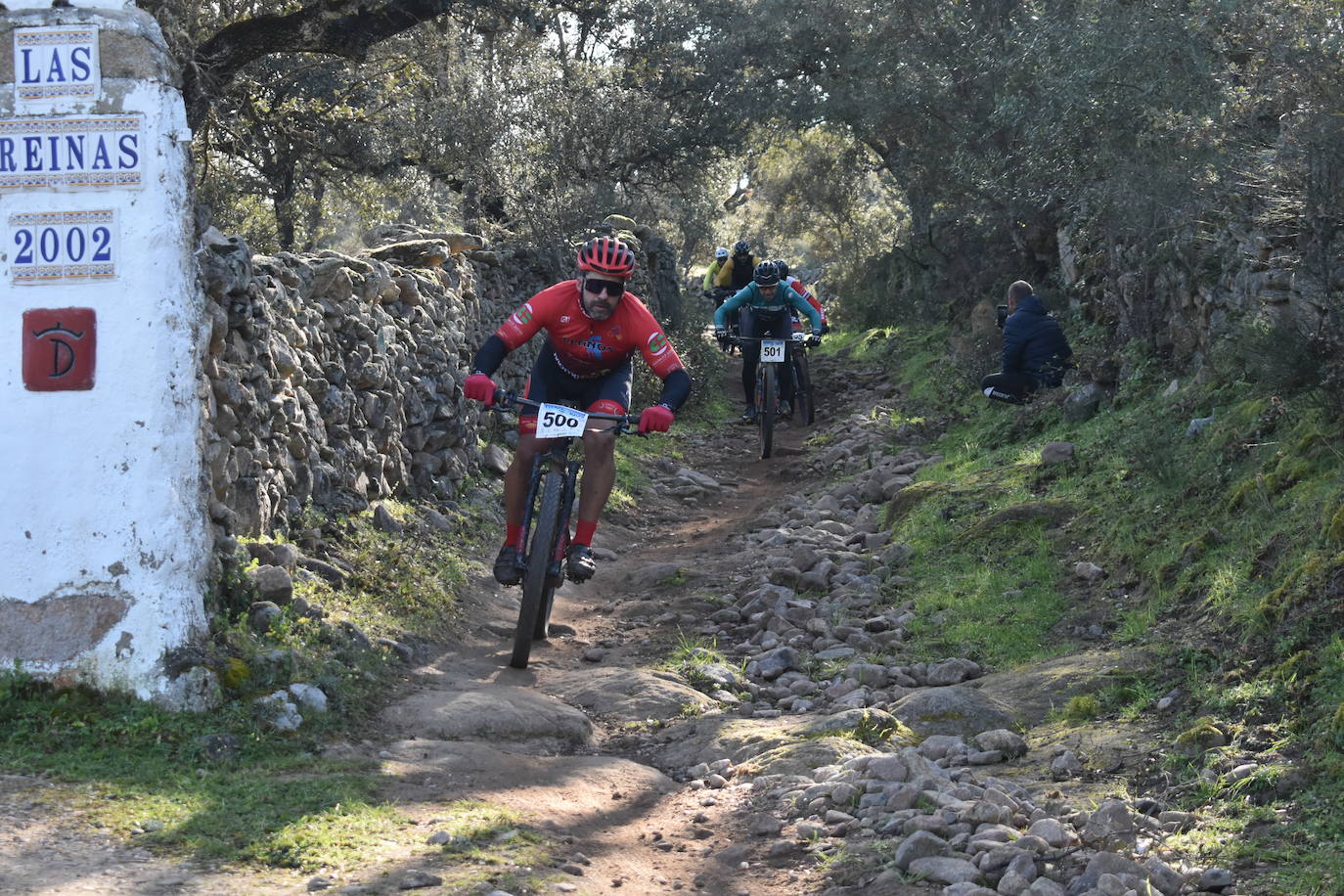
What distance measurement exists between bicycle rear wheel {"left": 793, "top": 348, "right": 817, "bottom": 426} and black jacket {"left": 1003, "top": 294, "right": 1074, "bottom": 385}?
2.68 meters

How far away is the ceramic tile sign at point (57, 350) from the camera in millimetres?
5641

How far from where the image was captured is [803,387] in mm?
15414

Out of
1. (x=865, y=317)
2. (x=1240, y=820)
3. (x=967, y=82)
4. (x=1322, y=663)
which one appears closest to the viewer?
(x=1240, y=820)

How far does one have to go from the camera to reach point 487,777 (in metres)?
5.23

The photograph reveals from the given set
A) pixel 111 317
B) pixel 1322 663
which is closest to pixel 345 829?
pixel 111 317

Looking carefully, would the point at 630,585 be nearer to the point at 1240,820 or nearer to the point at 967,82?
the point at 1240,820

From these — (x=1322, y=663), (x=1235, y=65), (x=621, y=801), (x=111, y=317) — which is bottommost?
(x=621, y=801)

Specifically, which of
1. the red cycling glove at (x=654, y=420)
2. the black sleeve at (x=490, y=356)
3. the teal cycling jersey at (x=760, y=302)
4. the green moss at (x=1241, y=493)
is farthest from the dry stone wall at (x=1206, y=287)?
the black sleeve at (x=490, y=356)

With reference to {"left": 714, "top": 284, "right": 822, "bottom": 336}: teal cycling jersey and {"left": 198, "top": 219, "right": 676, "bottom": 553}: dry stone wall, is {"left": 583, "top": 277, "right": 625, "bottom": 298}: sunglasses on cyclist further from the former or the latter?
{"left": 714, "top": 284, "right": 822, "bottom": 336}: teal cycling jersey

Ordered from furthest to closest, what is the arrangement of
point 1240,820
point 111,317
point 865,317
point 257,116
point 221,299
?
point 865,317, point 257,116, point 221,299, point 111,317, point 1240,820

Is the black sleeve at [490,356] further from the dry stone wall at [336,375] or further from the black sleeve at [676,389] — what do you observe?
the dry stone wall at [336,375]

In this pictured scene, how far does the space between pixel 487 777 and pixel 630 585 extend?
3.99m

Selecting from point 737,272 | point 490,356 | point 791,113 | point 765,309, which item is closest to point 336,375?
point 490,356

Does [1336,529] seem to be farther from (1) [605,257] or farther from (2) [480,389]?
(2) [480,389]
